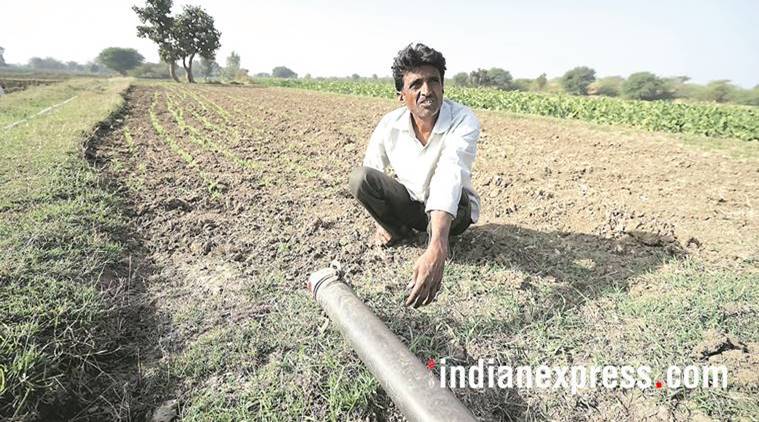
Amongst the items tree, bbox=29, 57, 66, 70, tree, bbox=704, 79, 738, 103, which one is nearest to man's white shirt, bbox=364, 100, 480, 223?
tree, bbox=704, 79, 738, 103

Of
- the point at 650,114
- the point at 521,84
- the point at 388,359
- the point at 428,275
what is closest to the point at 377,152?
the point at 428,275

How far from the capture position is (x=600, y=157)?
5469 mm

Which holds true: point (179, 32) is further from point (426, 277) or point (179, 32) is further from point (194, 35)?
point (426, 277)

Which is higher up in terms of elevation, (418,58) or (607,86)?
(607,86)

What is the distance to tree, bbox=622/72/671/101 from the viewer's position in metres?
34.5

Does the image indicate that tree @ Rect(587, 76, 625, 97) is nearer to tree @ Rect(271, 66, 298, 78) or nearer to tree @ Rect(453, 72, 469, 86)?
tree @ Rect(453, 72, 469, 86)

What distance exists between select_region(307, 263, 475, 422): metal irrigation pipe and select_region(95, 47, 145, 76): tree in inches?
4214

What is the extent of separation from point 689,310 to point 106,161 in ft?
20.4

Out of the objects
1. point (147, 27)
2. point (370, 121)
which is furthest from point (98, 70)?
point (370, 121)

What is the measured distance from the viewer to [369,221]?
10.9 feet

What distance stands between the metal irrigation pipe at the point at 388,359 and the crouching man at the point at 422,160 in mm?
399

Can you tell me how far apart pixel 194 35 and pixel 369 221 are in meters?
42.9

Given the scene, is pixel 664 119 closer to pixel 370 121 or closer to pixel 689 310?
pixel 370 121

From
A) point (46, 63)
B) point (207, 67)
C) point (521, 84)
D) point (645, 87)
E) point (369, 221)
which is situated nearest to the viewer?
point (369, 221)
